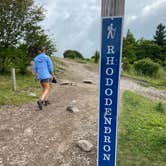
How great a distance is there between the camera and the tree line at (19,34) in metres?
16.5

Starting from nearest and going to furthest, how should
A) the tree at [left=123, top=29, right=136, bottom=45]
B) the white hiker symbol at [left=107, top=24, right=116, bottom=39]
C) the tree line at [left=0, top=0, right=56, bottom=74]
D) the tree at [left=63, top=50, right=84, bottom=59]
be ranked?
the white hiker symbol at [left=107, top=24, right=116, bottom=39], the tree line at [left=0, top=0, right=56, bottom=74], the tree at [left=63, top=50, right=84, bottom=59], the tree at [left=123, top=29, right=136, bottom=45]

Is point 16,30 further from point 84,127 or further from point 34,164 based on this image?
point 34,164

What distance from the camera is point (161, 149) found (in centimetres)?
666

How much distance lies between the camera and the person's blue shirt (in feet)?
32.3

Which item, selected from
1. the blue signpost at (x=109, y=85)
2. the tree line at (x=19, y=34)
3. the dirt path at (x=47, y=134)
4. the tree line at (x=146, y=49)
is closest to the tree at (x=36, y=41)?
the tree line at (x=19, y=34)

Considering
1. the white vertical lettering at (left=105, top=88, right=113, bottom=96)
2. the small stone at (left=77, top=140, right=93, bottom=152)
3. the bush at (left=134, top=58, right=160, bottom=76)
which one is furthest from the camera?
the bush at (left=134, top=58, right=160, bottom=76)

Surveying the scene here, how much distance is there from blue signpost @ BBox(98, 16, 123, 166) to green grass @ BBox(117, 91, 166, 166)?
2.12 m

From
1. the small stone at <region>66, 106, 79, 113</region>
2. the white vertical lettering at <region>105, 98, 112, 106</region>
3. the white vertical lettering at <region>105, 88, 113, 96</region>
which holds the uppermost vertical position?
the white vertical lettering at <region>105, 88, 113, 96</region>

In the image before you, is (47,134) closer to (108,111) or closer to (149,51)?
(108,111)

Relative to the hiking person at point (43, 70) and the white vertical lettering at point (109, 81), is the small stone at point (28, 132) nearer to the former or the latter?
the hiking person at point (43, 70)

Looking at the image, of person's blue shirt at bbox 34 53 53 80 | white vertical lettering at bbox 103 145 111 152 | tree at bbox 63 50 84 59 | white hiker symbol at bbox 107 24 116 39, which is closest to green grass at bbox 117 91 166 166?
white vertical lettering at bbox 103 145 111 152

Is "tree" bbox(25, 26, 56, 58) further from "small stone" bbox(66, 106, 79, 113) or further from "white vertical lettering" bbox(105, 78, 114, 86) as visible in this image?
"white vertical lettering" bbox(105, 78, 114, 86)

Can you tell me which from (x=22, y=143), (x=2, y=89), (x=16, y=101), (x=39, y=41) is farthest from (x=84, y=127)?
(x=39, y=41)

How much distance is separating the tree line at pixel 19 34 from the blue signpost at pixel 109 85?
42.0 ft
